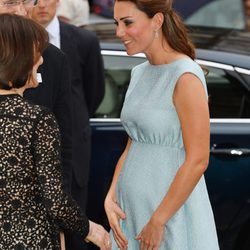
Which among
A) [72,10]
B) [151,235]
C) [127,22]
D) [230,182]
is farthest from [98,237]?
[72,10]

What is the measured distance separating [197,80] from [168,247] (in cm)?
66

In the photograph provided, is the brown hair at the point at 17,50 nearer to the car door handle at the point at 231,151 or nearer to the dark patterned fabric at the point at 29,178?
the dark patterned fabric at the point at 29,178

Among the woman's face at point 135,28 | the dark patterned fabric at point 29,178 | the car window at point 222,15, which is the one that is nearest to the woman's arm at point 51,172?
the dark patterned fabric at point 29,178

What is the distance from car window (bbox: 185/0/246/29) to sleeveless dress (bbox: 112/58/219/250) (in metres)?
6.62

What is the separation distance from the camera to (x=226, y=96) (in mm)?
5512

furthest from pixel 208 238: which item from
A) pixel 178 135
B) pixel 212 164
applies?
pixel 212 164

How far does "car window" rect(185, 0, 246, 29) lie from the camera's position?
10320 millimetres

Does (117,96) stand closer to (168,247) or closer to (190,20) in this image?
(168,247)

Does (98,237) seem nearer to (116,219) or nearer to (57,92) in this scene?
(116,219)

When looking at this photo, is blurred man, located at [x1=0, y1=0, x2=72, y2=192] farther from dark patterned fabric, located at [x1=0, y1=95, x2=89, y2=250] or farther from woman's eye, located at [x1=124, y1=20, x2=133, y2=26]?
dark patterned fabric, located at [x1=0, y1=95, x2=89, y2=250]

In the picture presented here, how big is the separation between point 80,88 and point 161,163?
Result: 1.64 m

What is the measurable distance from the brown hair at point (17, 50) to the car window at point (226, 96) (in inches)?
92.5

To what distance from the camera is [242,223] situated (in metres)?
5.18

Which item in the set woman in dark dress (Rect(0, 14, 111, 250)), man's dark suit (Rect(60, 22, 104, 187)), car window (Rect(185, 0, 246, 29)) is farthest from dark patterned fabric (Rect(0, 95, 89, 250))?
car window (Rect(185, 0, 246, 29))
